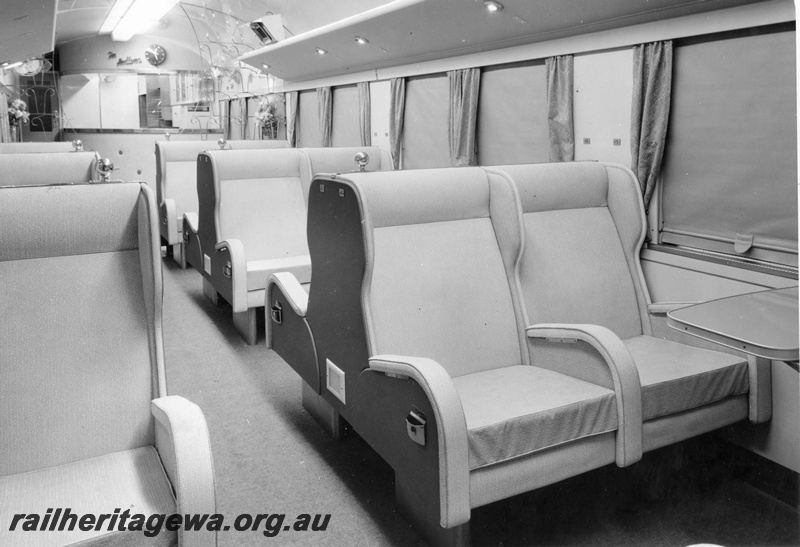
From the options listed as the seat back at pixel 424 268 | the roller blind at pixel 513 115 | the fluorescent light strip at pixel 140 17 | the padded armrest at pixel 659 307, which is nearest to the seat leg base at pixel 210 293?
the roller blind at pixel 513 115

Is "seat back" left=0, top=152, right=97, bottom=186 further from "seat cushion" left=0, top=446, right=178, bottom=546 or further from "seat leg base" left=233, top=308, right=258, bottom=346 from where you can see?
"seat cushion" left=0, top=446, right=178, bottom=546

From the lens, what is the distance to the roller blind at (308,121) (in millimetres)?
9023

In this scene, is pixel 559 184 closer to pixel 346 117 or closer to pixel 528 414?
pixel 528 414

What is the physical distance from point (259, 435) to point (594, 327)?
1826 mm

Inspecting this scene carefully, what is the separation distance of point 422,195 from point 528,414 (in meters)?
1.16

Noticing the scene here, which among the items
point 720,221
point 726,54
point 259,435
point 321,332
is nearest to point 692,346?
point 720,221

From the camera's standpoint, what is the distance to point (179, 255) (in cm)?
786

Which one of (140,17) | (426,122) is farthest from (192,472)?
(140,17)

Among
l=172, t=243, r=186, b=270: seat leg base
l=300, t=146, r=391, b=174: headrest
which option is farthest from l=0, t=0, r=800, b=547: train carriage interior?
l=172, t=243, r=186, b=270: seat leg base

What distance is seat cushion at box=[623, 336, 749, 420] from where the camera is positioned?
261 cm

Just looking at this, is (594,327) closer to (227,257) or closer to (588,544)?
(588,544)

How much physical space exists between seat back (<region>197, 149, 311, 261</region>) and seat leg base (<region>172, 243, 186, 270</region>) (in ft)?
6.79

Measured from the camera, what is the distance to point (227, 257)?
4.94 meters

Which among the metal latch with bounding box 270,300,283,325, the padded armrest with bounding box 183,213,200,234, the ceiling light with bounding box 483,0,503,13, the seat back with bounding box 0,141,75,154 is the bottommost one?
the metal latch with bounding box 270,300,283,325
